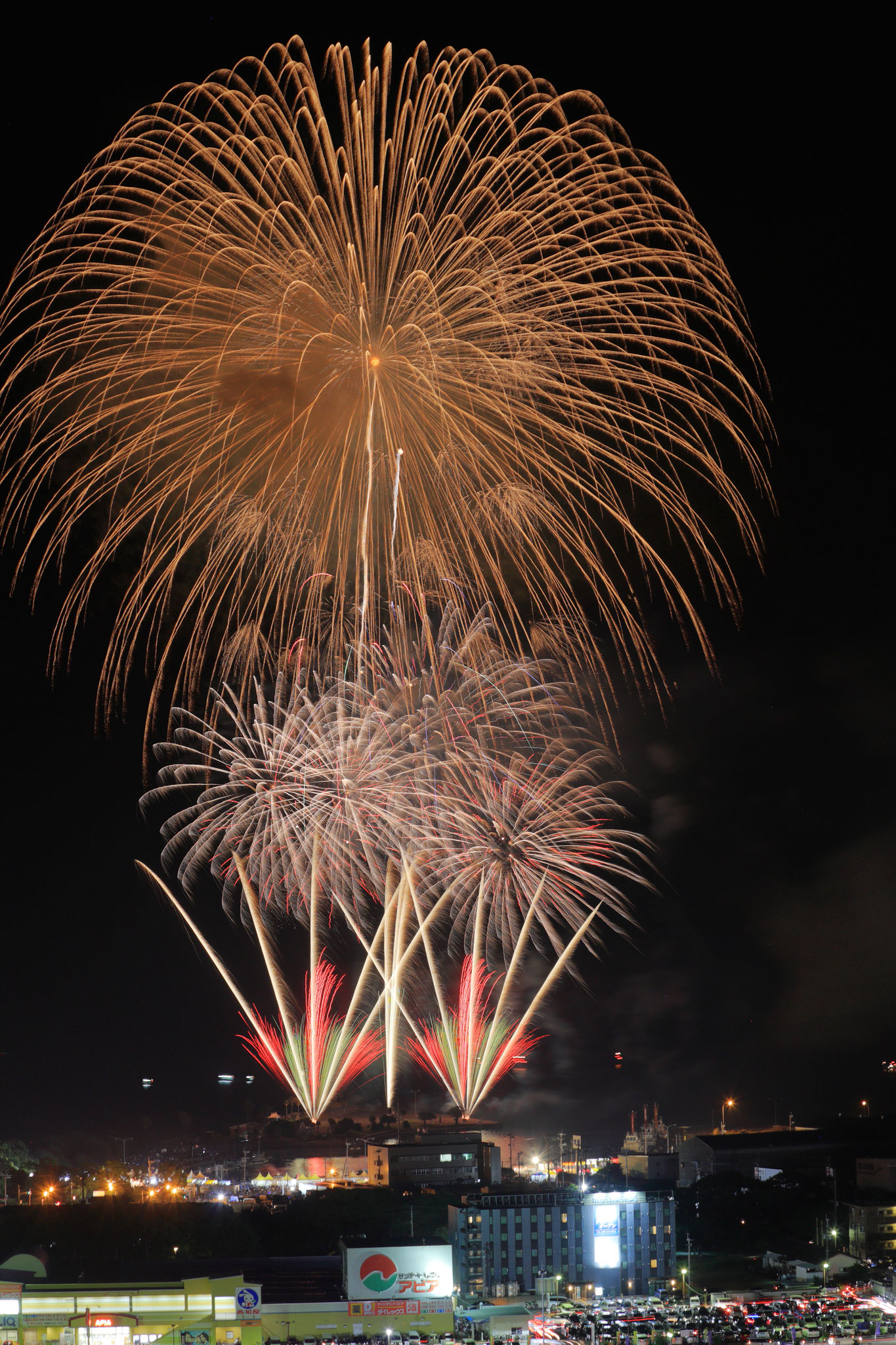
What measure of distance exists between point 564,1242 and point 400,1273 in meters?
6.48

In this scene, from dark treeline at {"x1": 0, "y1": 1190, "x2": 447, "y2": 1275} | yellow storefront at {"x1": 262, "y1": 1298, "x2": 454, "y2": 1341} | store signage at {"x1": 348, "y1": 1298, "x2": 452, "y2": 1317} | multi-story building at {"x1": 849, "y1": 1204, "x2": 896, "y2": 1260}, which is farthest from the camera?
multi-story building at {"x1": 849, "y1": 1204, "x2": 896, "y2": 1260}

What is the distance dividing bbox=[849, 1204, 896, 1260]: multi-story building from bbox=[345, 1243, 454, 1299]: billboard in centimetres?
1855

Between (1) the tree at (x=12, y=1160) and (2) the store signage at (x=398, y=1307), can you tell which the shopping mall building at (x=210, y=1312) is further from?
(1) the tree at (x=12, y=1160)

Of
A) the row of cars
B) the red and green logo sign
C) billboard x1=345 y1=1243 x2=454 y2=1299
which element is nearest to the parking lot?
the row of cars

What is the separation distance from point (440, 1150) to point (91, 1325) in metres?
23.6

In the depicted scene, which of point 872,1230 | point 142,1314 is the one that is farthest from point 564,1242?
point 872,1230

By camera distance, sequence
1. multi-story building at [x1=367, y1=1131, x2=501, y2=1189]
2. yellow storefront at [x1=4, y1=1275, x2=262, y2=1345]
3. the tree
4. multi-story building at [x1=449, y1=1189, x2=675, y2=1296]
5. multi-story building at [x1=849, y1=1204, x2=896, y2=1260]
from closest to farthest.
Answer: yellow storefront at [x1=4, y1=1275, x2=262, y2=1345], multi-story building at [x1=449, y1=1189, x2=675, y2=1296], multi-story building at [x1=849, y1=1204, x2=896, y2=1260], multi-story building at [x1=367, y1=1131, x2=501, y2=1189], the tree

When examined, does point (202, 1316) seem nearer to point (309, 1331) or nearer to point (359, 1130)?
point (309, 1331)

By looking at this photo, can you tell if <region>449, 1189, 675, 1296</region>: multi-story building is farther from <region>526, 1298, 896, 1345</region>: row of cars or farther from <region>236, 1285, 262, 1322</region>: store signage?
<region>236, 1285, 262, 1322</region>: store signage

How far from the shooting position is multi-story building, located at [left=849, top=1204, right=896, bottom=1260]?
120 feet

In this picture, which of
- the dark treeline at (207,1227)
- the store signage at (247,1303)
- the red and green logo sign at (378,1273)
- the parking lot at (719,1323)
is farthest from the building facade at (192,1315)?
the dark treeline at (207,1227)

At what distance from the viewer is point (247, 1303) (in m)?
22.4

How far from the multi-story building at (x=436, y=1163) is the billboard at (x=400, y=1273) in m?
19.8

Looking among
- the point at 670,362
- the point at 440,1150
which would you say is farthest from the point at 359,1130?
the point at 670,362
